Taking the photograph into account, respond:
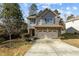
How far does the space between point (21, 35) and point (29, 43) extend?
1.36 feet

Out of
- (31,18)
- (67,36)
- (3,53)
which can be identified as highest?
(31,18)

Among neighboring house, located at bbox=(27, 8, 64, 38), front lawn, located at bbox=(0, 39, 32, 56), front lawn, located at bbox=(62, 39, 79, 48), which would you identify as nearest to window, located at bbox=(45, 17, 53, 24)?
neighboring house, located at bbox=(27, 8, 64, 38)

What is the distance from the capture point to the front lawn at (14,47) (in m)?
8.31

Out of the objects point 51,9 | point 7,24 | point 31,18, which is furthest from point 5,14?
point 51,9

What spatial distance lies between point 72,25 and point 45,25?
1.01 m

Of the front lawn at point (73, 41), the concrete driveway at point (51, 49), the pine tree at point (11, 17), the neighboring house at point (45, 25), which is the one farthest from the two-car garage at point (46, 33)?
the pine tree at point (11, 17)

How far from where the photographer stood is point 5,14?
27.9 feet

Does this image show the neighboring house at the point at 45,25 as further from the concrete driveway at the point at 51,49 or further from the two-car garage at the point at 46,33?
the concrete driveway at the point at 51,49

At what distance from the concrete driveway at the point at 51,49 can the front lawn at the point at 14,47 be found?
0.21 meters

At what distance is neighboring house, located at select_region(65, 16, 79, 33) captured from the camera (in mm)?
8531

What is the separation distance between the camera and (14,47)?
852 cm

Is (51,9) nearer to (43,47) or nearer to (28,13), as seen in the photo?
(28,13)

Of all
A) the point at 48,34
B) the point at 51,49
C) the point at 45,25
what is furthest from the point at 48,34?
the point at 51,49

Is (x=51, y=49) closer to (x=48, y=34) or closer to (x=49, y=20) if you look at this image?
(x=48, y=34)
